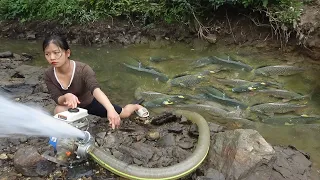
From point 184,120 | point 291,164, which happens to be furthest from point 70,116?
point 291,164

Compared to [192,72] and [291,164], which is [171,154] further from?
[192,72]

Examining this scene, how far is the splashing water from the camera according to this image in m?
3.24

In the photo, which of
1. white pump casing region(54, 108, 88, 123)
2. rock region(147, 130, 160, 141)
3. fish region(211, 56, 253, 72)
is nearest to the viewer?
white pump casing region(54, 108, 88, 123)

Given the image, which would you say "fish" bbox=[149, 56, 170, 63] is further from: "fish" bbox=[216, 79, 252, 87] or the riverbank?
the riverbank

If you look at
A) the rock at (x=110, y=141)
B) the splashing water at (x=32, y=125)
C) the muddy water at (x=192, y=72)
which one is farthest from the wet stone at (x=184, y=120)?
the splashing water at (x=32, y=125)

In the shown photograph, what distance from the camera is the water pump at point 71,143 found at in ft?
10.7

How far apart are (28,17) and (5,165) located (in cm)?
871

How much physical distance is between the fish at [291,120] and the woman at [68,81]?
2.72m

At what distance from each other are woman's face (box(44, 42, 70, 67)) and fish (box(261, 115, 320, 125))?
3.35 m

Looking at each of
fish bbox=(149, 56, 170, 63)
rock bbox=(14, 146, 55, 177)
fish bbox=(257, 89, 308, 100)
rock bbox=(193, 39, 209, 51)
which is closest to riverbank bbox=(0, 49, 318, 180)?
rock bbox=(14, 146, 55, 177)

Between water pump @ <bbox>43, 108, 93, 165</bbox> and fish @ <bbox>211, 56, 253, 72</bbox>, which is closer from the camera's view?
water pump @ <bbox>43, 108, 93, 165</bbox>

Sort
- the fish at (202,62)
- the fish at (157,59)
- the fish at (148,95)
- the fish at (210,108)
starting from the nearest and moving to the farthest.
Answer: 1. the fish at (210,108)
2. the fish at (148,95)
3. the fish at (202,62)
4. the fish at (157,59)

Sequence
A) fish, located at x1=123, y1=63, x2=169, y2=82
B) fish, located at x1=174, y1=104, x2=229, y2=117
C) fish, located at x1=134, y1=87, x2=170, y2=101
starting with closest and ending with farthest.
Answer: fish, located at x1=174, y1=104, x2=229, y2=117, fish, located at x1=134, y1=87, x2=170, y2=101, fish, located at x1=123, y1=63, x2=169, y2=82

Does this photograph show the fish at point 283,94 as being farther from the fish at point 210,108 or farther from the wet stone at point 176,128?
the wet stone at point 176,128
